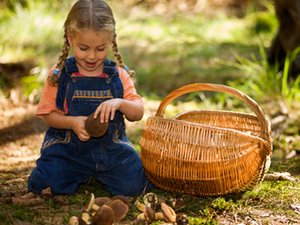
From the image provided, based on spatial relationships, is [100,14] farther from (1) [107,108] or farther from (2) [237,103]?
(2) [237,103]

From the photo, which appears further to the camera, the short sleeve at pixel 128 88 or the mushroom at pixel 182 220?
the short sleeve at pixel 128 88

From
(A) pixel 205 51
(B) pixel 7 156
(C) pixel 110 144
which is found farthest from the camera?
(A) pixel 205 51

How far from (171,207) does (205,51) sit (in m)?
4.59

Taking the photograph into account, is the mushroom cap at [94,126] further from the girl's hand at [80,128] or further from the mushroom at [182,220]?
the mushroom at [182,220]

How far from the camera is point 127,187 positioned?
222 cm

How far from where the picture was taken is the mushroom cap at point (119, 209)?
5.95ft

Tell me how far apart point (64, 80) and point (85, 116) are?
0.90 feet

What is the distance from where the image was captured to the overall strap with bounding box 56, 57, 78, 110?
7.32 feet

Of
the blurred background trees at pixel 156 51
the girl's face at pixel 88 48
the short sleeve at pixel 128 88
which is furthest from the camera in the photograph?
the blurred background trees at pixel 156 51

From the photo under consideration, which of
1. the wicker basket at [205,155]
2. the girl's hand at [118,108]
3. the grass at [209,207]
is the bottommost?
the grass at [209,207]

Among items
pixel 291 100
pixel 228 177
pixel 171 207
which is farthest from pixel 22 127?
pixel 291 100

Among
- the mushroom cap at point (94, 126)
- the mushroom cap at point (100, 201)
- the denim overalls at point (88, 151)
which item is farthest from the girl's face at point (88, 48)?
the mushroom cap at point (100, 201)

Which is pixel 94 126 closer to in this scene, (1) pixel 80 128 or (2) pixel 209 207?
(1) pixel 80 128

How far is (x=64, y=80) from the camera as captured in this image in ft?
7.39
